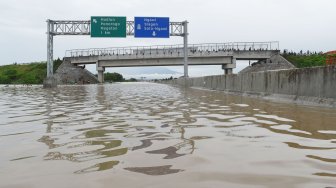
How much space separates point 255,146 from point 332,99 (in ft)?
17.9

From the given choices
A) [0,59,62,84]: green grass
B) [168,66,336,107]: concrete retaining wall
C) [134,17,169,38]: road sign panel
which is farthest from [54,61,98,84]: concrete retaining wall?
[168,66,336,107]: concrete retaining wall

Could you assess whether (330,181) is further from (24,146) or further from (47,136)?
(47,136)

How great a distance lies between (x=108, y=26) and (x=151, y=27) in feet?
15.7

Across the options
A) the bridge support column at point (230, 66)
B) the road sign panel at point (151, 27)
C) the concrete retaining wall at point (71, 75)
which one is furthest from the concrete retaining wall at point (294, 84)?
the concrete retaining wall at point (71, 75)

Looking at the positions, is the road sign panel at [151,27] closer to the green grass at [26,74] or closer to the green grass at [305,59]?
the green grass at [26,74]

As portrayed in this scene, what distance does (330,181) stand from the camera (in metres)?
2.78

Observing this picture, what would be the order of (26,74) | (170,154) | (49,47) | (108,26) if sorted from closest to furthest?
(170,154) < (49,47) < (108,26) < (26,74)

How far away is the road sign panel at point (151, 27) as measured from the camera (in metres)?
40.4

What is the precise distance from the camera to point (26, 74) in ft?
256

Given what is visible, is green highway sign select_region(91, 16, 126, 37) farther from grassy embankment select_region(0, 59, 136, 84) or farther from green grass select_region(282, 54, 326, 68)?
green grass select_region(282, 54, 326, 68)

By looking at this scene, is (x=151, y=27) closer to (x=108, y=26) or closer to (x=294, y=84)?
(x=108, y=26)

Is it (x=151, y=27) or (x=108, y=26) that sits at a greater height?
(x=108, y=26)

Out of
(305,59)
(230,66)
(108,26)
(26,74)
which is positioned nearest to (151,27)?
(108,26)

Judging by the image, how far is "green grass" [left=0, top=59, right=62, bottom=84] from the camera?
232ft
